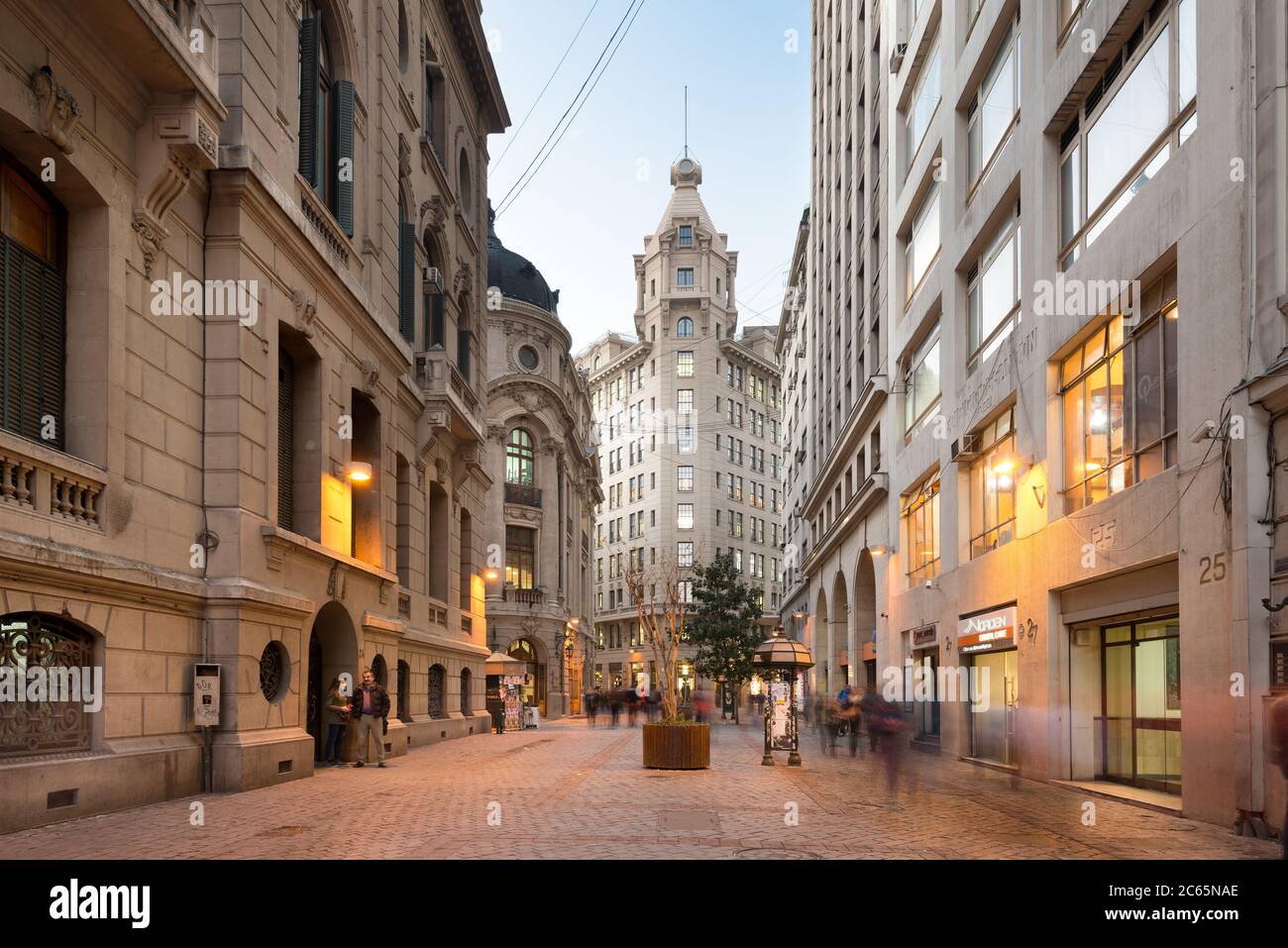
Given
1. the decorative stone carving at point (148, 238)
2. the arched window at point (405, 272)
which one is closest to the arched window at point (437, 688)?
the arched window at point (405, 272)

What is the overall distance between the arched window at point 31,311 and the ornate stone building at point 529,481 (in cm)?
3961

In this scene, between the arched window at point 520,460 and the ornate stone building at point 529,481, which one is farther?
the arched window at point 520,460

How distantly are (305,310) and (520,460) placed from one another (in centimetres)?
3819

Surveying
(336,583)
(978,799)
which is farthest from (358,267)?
(978,799)

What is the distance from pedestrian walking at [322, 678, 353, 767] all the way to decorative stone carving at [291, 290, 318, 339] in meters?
6.64

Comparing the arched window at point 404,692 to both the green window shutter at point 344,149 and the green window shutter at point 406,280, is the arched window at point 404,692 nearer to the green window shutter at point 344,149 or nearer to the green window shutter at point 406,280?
the green window shutter at point 406,280

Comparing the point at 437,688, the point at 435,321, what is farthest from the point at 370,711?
the point at 435,321

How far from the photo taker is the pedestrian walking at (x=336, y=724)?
1998 cm

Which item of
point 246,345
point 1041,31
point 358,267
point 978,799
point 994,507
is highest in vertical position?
point 1041,31

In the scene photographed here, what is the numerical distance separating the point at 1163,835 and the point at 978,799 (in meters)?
3.85

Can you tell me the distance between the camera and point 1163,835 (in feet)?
38.3

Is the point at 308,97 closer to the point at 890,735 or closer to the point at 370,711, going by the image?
the point at 370,711
